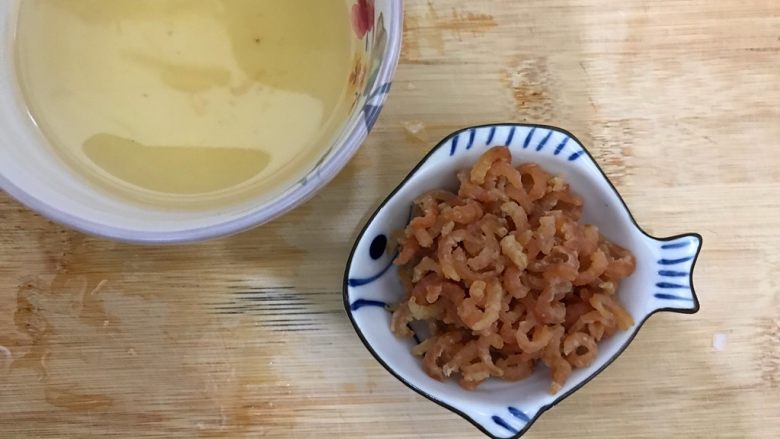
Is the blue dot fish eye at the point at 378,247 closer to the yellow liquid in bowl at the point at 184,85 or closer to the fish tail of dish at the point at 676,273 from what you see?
the yellow liquid in bowl at the point at 184,85

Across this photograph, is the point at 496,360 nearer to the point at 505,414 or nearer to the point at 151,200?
the point at 505,414

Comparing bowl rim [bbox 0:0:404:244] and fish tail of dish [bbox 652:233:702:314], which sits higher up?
bowl rim [bbox 0:0:404:244]

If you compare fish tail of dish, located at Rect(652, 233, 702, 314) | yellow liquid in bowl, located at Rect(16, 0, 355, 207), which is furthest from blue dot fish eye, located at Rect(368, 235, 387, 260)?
fish tail of dish, located at Rect(652, 233, 702, 314)

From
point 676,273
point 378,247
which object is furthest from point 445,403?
point 676,273

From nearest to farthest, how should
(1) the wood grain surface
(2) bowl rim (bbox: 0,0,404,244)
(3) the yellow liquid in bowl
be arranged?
(2) bowl rim (bbox: 0,0,404,244)
(3) the yellow liquid in bowl
(1) the wood grain surface

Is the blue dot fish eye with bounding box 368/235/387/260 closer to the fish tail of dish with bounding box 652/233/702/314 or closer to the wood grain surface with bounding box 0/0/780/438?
the wood grain surface with bounding box 0/0/780/438

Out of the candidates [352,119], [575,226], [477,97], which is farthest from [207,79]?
[575,226]

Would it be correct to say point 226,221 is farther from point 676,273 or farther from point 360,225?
point 676,273
